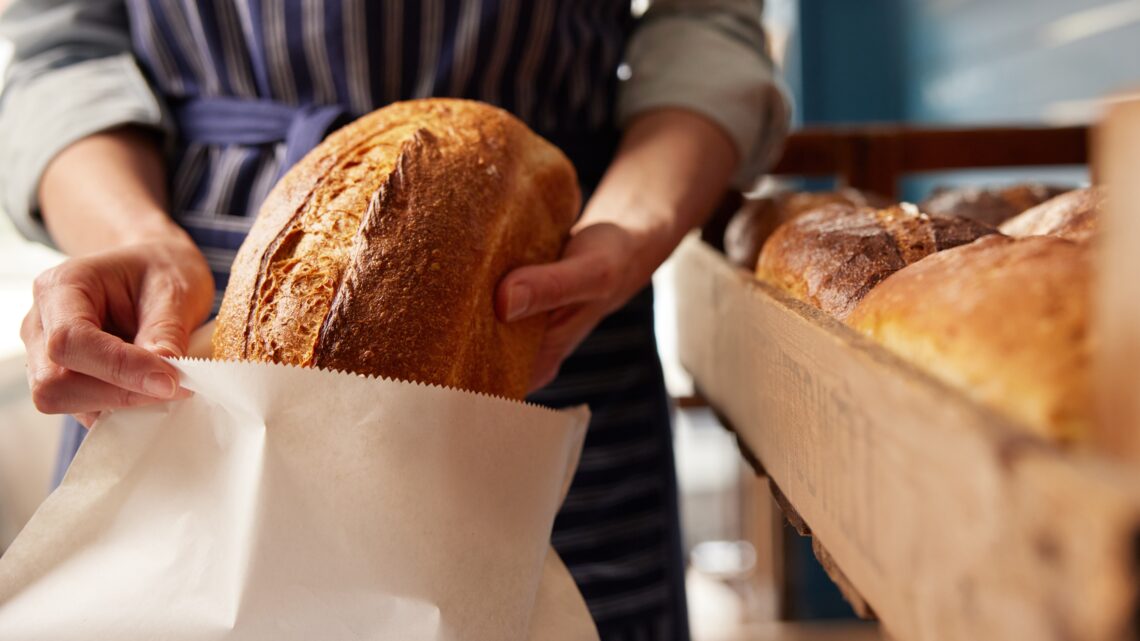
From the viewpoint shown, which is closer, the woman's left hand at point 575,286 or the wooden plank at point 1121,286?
the wooden plank at point 1121,286

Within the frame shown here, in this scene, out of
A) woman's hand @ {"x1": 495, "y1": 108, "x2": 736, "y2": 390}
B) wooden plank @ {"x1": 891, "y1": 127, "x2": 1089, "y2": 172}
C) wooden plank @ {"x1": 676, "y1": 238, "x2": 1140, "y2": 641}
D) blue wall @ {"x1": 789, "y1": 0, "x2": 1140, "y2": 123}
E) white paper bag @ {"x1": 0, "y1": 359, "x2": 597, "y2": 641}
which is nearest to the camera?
wooden plank @ {"x1": 676, "y1": 238, "x2": 1140, "y2": 641}

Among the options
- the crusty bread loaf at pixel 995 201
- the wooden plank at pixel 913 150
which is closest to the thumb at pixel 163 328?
the crusty bread loaf at pixel 995 201

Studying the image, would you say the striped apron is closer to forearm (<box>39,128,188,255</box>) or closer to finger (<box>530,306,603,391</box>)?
forearm (<box>39,128,188,255</box>)

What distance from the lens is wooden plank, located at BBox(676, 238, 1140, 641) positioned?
0.26 metres

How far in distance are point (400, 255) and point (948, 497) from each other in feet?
1.46

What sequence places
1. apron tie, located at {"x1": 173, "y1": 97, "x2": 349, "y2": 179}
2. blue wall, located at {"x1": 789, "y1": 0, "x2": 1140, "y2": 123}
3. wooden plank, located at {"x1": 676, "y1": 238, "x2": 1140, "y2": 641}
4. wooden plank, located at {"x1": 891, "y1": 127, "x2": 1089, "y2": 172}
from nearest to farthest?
1. wooden plank, located at {"x1": 676, "y1": 238, "x2": 1140, "y2": 641}
2. apron tie, located at {"x1": 173, "y1": 97, "x2": 349, "y2": 179}
3. wooden plank, located at {"x1": 891, "y1": 127, "x2": 1089, "y2": 172}
4. blue wall, located at {"x1": 789, "y1": 0, "x2": 1140, "y2": 123}

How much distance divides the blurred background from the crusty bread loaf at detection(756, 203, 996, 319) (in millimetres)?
772

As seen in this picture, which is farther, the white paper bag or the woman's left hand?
the woman's left hand

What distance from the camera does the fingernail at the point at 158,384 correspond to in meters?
0.57

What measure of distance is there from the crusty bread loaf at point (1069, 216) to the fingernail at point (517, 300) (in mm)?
390

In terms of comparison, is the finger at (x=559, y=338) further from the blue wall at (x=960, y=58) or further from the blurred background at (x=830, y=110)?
the blue wall at (x=960, y=58)

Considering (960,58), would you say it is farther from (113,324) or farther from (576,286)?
(113,324)

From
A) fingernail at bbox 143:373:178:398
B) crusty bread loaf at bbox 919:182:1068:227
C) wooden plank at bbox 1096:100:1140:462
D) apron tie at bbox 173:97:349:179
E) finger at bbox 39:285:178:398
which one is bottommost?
crusty bread loaf at bbox 919:182:1068:227

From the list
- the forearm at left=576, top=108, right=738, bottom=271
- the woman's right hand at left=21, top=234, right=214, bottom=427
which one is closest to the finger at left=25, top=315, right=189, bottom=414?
the woman's right hand at left=21, top=234, right=214, bottom=427
